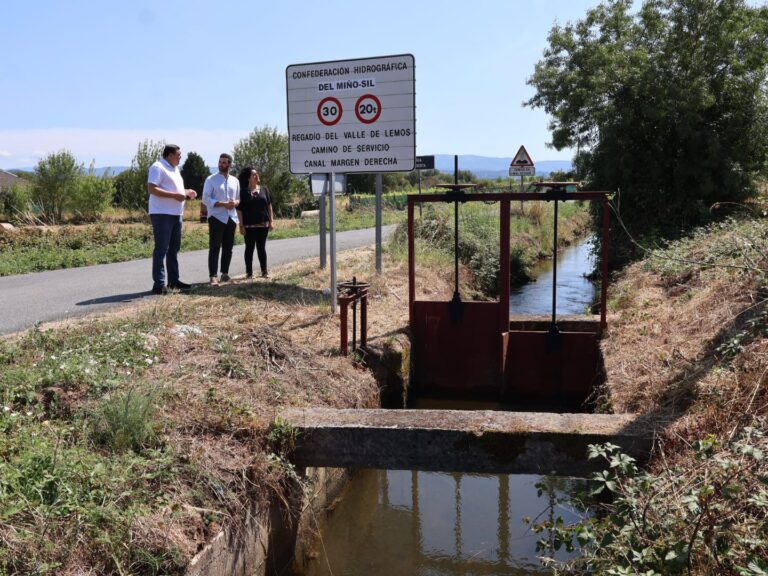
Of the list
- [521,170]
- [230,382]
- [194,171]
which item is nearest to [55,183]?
[194,171]

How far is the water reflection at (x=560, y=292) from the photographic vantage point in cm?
1333

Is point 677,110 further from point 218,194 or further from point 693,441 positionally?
point 693,441

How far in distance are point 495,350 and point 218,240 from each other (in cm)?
387

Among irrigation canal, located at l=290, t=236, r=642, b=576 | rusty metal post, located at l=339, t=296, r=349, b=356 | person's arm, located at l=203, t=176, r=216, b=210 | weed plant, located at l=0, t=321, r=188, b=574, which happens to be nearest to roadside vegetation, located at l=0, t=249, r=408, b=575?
weed plant, located at l=0, t=321, r=188, b=574

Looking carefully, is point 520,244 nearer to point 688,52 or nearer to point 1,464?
point 688,52

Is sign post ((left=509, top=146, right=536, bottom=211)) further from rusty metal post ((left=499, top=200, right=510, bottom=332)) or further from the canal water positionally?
the canal water

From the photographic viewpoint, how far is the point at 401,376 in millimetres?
7516

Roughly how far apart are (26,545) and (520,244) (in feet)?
54.4

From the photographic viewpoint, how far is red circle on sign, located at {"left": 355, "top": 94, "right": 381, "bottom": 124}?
775 centimetres

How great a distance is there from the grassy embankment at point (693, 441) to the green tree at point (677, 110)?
8.02 meters

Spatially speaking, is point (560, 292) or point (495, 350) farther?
point (560, 292)

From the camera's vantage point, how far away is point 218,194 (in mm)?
9172

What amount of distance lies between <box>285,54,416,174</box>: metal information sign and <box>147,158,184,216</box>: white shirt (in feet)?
4.80

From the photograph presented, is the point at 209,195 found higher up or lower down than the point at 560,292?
higher up
